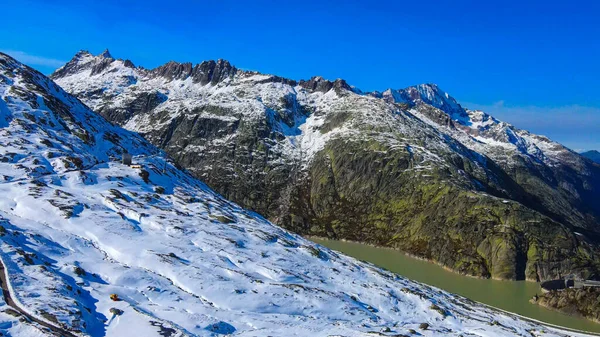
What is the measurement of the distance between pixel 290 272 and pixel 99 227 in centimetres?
2872

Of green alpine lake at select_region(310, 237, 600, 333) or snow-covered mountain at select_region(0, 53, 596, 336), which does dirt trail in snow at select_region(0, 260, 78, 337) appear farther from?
green alpine lake at select_region(310, 237, 600, 333)

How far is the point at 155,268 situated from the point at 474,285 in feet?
384

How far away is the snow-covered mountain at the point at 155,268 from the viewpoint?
141ft

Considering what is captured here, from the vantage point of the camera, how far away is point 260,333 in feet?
146

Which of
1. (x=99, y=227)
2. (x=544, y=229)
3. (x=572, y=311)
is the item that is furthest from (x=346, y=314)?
(x=544, y=229)

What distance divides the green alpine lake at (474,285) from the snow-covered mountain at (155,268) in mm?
42549

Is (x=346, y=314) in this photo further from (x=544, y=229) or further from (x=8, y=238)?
(x=544, y=229)

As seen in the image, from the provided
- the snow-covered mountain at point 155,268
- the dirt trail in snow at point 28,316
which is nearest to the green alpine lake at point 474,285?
the snow-covered mountain at point 155,268

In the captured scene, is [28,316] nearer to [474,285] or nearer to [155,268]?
[155,268]

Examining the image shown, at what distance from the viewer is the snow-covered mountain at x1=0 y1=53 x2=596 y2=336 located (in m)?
43.1

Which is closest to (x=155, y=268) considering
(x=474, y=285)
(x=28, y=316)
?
(x=28, y=316)

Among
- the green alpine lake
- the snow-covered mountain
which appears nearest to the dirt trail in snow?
the snow-covered mountain

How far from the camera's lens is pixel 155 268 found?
186 ft

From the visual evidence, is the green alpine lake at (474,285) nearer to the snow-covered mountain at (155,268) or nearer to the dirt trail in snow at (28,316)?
the snow-covered mountain at (155,268)
